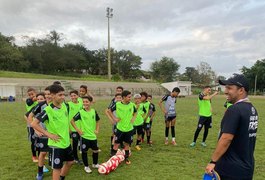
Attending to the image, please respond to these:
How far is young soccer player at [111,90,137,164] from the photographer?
23.4 feet

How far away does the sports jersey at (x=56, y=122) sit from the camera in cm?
483

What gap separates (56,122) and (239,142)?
121 inches

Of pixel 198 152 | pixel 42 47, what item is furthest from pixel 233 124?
pixel 42 47

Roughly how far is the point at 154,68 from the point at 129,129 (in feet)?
304

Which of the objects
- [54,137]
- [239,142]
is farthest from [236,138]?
[54,137]

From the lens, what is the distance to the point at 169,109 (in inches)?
376

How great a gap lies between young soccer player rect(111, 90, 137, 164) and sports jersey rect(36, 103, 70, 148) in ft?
7.71

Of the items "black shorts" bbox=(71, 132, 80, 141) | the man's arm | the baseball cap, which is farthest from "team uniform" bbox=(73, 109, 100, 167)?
the baseball cap

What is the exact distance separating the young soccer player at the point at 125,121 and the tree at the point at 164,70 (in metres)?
87.7

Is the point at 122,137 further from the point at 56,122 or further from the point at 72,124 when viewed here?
the point at 56,122

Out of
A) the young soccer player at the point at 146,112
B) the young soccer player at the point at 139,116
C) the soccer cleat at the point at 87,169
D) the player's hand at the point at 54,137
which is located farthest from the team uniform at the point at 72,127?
the young soccer player at the point at 146,112

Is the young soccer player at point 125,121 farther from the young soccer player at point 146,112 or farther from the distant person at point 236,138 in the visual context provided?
the distant person at point 236,138

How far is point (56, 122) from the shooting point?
15.9ft

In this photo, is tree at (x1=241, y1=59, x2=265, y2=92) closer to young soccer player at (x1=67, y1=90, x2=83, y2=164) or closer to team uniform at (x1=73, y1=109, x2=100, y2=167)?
young soccer player at (x1=67, y1=90, x2=83, y2=164)
